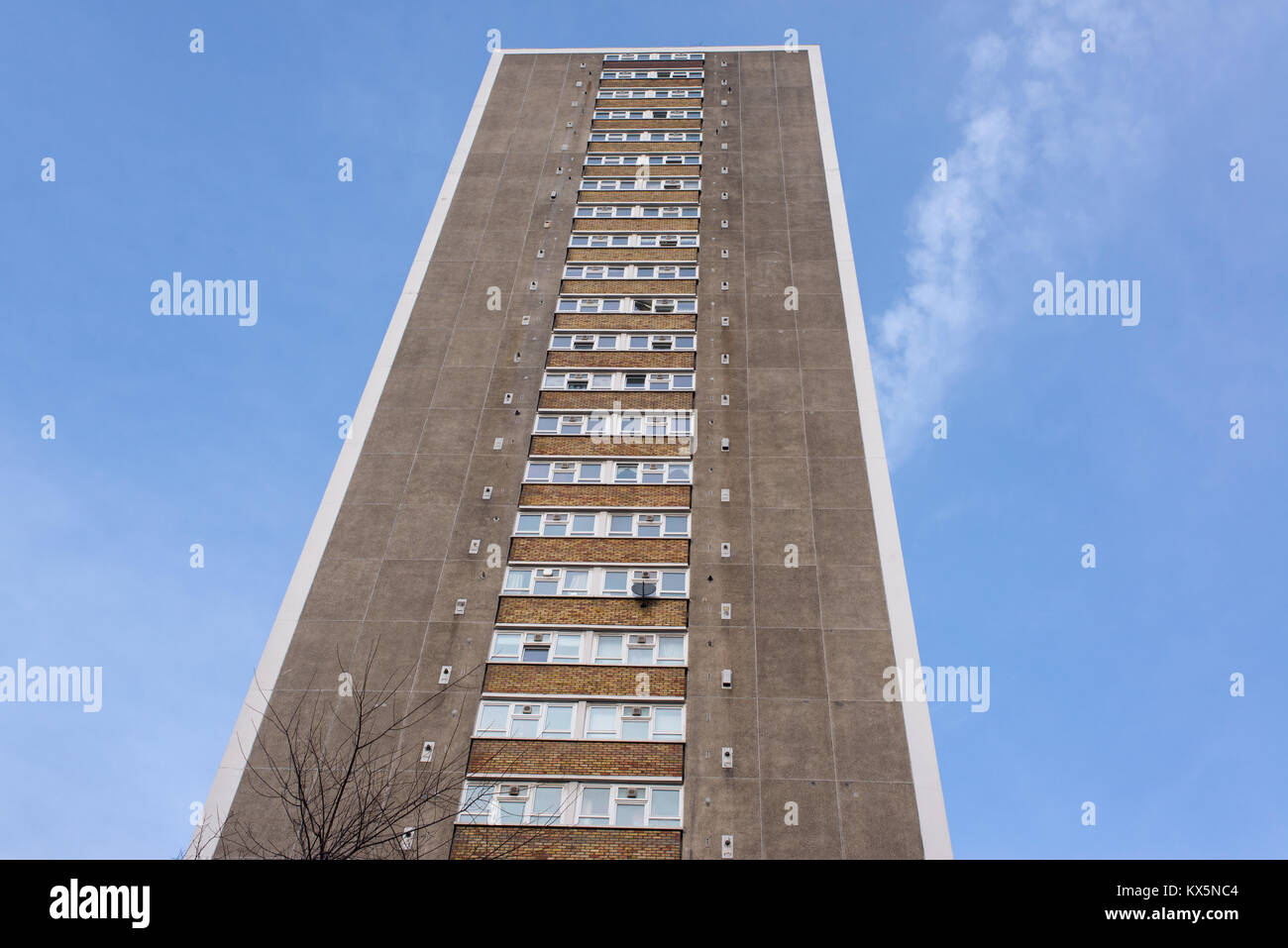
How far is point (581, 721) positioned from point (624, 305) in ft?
62.1

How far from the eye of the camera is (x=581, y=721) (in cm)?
2509

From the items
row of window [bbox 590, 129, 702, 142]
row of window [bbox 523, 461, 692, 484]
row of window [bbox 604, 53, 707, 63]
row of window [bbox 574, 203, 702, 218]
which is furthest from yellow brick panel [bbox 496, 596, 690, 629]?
row of window [bbox 604, 53, 707, 63]

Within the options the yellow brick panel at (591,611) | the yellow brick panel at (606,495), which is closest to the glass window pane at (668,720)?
the yellow brick panel at (591,611)

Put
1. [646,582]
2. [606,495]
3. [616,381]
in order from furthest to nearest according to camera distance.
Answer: [616,381], [606,495], [646,582]

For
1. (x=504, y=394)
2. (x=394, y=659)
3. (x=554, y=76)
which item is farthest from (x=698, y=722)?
(x=554, y=76)

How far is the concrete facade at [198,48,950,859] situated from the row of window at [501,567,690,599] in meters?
0.29

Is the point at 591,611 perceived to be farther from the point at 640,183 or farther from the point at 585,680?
the point at 640,183

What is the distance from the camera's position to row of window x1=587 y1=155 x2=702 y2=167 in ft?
149

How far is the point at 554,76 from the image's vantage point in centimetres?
5209

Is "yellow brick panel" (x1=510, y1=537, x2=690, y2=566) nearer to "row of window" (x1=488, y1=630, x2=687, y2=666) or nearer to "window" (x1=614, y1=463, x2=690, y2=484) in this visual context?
"window" (x1=614, y1=463, x2=690, y2=484)

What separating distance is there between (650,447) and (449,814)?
47.3ft

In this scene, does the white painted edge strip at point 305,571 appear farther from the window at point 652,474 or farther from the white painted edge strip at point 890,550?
the white painted edge strip at point 890,550

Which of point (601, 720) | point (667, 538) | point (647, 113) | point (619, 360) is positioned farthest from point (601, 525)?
point (647, 113)
